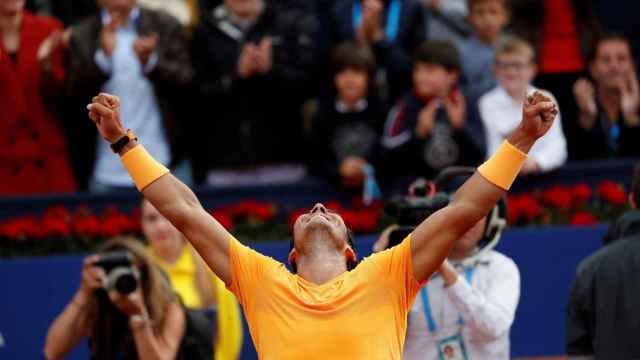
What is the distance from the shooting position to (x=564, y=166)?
1109 centimetres

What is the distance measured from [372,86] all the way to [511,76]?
3.11 feet

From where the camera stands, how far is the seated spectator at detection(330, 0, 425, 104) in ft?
37.6

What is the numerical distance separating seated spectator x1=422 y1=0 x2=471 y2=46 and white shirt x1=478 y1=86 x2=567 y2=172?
3.08 ft

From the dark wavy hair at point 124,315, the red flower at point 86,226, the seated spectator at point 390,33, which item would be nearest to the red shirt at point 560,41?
the seated spectator at point 390,33

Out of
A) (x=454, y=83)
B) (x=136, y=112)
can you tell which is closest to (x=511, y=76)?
(x=454, y=83)

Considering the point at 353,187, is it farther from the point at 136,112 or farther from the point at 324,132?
the point at 136,112

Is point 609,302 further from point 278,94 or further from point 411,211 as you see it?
point 278,94

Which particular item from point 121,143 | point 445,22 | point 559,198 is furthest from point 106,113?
point 445,22

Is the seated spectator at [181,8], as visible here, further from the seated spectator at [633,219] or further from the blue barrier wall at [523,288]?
the seated spectator at [633,219]

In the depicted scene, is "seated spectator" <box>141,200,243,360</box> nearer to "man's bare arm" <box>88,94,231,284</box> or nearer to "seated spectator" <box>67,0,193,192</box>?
"seated spectator" <box>67,0,193,192</box>

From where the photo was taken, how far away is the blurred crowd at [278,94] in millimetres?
10812

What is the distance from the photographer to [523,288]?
10594 mm

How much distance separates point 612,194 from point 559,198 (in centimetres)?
37

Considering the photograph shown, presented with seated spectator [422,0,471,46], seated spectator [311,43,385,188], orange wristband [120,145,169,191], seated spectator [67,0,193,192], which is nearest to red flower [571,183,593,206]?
seated spectator [311,43,385,188]
